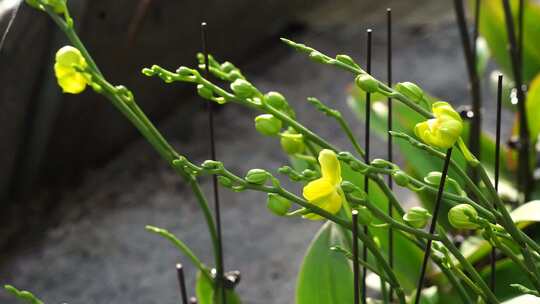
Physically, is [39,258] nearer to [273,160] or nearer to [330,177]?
[273,160]

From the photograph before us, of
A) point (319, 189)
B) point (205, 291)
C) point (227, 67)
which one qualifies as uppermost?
point (227, 67)

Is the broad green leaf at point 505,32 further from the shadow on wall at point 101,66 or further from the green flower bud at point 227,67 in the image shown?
the green flower bud at point 227,67

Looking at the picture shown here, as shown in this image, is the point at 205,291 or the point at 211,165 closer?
the point at 211,165

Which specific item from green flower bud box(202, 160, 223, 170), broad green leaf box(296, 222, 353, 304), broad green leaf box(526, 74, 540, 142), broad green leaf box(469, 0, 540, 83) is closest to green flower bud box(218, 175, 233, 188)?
green flower bud box(202, 160, 223, 170)

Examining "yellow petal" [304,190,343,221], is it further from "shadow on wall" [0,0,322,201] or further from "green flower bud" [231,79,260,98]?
"shadow on wall" [0,0,322,201]

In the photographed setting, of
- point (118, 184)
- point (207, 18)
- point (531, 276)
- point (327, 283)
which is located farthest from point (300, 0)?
point (531, 276)

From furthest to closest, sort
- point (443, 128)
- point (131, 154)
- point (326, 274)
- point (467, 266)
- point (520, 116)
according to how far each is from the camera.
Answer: point (131, 154) < point (520, 116) < point (326, 274) < point (467, 266) < point (443, 128)

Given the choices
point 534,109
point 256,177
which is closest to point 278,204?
point 256,177

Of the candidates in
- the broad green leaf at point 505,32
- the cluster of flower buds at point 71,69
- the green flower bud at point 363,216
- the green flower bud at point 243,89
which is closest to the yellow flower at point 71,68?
the cluster of flower buds at point 71,69

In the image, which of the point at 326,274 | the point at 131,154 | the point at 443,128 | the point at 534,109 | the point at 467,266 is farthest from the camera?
the point at 131,154

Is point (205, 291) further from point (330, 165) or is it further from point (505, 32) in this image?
point (505, 32)
